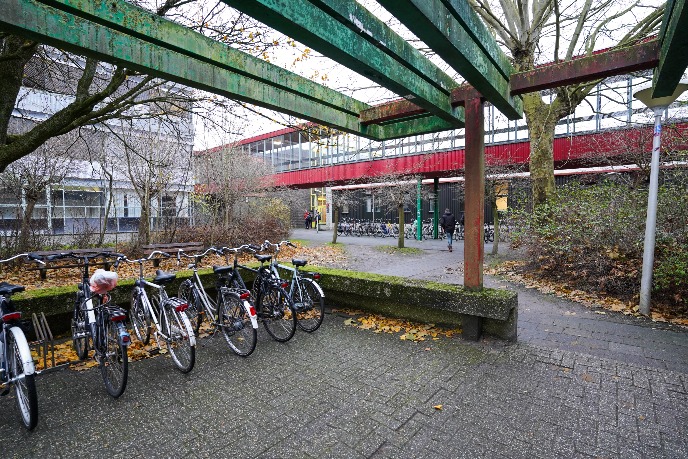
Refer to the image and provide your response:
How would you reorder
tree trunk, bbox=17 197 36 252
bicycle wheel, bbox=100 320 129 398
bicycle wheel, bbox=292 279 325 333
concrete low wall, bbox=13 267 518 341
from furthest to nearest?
1. tree trunk, bbox=17 197 36 252
2. bicycle wheel, bbox=292 279 325 333
3. concrete low wall, bbox=13 267 518 341
4. bicycle wheel, bbox=100 320 129 398

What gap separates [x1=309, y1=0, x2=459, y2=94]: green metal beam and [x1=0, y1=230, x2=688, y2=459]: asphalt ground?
2957mm

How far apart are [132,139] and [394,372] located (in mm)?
12914

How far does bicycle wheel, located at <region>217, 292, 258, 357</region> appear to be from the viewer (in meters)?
4.09

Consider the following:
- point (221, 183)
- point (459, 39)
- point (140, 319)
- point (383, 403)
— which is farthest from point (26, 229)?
point (459, 39)

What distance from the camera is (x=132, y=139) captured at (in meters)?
12.7

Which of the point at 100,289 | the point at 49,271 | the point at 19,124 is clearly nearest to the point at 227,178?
the point at 49,271

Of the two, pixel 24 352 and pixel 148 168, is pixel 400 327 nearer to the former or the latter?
pixel 24 352

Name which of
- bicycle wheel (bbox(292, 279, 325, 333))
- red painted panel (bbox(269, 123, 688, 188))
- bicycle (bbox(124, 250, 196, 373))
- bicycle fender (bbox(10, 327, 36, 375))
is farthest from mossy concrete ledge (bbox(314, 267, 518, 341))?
red painted panel (bbox(269, 123, 688, 188))

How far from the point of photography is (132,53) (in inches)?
124

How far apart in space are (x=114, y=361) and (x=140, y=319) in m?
1.13

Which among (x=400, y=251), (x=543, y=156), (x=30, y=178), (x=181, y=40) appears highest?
(x=543, y=156)

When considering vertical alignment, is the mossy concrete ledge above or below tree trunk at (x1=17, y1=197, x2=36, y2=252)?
below

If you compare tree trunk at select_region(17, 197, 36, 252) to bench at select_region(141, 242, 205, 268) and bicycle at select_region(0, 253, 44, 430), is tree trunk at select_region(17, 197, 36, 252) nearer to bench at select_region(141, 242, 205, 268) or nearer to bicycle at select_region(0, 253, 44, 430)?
bench at select_region(141, 242, 205, 268)

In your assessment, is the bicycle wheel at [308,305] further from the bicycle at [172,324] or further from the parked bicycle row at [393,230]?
the parked bicycle row at [393,230]
